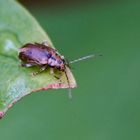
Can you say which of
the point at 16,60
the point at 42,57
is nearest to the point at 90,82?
the point at 42,57

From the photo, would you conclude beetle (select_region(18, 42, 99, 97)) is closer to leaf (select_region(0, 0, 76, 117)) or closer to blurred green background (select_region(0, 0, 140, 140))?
leaf (select_region(0, 0, 76, 117))

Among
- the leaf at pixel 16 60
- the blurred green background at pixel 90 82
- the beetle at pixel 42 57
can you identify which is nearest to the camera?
the leaf at pixel 16 60

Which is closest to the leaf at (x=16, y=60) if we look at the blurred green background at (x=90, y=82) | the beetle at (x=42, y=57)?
the beetle at (x=42, y=57)

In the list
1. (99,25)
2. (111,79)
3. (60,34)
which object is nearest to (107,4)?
(99,25)

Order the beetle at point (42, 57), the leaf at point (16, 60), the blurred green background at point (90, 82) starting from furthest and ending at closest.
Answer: the blurred green background at point (90, 82)
the beetle at point (42, 57)
the leaf at point (16, 60)

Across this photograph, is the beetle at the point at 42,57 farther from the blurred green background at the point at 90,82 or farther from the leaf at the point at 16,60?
the blurred green background at the point at 90,82

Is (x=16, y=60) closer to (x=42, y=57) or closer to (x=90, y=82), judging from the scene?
(x=42, y=57)
